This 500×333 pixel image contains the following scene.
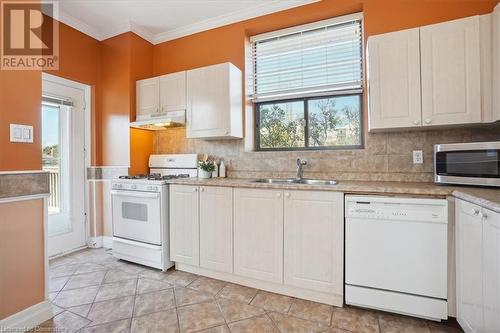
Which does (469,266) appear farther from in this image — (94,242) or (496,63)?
(94,242)

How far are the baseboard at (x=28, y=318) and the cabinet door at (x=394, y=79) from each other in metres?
2.95

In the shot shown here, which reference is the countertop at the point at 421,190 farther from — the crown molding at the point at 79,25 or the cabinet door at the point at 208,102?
the crown molding at the point at 79,25

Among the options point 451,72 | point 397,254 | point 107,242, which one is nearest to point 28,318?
point 107,242

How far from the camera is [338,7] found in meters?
2.52

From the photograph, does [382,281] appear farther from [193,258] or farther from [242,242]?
[193,258]

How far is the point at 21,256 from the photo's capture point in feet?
5.52

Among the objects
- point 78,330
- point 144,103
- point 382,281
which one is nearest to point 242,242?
point 382,281

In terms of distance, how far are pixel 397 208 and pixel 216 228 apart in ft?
5.06

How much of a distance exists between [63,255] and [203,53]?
3165 mm

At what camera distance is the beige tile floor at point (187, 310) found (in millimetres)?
1688

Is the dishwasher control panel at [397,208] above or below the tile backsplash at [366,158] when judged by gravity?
below

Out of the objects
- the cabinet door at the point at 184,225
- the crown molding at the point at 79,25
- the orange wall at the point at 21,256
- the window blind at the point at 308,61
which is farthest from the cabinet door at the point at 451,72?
the crown molding at the point at 79,25

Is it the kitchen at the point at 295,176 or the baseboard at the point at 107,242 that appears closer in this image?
the kitchen at the point at 295,176

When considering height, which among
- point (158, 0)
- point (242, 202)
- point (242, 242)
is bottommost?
point (242, 242)
